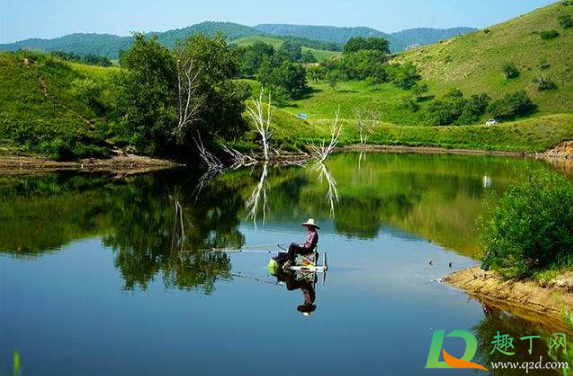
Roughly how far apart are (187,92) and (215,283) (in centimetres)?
4711

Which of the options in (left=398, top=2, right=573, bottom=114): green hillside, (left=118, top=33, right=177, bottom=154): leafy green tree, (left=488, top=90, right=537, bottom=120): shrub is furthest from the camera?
(left=398, top=2, right=573, bottom=114): green hillside

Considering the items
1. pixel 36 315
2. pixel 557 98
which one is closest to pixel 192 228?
pixel 36 315

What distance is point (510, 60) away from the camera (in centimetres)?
15188

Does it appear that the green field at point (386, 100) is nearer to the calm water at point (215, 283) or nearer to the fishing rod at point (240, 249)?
the calm water at point (215, 283)

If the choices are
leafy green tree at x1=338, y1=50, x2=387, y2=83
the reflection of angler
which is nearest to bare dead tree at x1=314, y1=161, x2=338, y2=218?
the reflection of angler

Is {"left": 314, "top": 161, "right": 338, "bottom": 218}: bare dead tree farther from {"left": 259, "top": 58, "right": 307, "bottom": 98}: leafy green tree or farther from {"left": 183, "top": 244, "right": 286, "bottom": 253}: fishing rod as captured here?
{"left": 259, "top": 58, "right": 307, "bottom": 98}: leafy green tree

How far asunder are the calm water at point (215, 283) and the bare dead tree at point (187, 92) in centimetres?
1840

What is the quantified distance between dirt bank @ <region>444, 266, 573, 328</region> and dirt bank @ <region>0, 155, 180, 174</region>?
42486mm

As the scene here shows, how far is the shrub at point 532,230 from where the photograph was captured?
23438 millimetres

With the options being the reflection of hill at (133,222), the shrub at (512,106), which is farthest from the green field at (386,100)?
the reflection of hill at (133,222)

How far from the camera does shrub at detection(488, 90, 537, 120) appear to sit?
13225cm

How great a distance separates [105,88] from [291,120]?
37.3 m

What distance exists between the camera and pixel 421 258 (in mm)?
31062

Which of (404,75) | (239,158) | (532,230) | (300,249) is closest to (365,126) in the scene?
(404,75)
